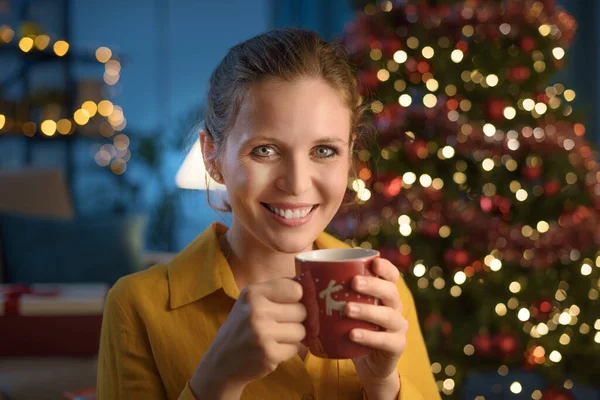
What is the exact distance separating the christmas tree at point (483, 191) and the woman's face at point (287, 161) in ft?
5.77

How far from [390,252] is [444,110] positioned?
64 centimetres

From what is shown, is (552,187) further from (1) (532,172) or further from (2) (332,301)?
(2) (332,301)

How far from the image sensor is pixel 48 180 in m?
3.61

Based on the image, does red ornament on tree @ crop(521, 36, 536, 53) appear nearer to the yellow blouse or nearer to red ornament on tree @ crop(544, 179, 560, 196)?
red ornament on tree @ crop(544, 179, 560, 196)

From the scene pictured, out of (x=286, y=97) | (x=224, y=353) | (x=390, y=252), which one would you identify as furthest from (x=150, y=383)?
(x=390, y=252)

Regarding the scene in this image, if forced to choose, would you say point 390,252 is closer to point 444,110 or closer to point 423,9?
point 444,110

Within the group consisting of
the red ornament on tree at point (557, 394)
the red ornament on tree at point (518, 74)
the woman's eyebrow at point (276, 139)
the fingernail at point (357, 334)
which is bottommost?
the red ornament on tree at point (557, 394)

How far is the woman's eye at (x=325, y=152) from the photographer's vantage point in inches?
41.9

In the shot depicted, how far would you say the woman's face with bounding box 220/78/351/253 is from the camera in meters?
1.03

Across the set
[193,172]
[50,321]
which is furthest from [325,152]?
[193,172]

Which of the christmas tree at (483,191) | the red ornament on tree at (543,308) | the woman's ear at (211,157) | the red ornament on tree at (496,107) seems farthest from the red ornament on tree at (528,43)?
the woman's ear at (211,157)

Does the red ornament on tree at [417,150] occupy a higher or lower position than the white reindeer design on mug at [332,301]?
higher

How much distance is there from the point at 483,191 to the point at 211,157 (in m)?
1.92

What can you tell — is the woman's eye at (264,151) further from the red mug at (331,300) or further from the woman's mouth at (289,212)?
the red mug at (331,300)
